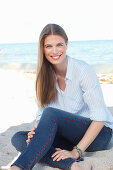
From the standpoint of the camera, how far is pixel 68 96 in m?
2.14

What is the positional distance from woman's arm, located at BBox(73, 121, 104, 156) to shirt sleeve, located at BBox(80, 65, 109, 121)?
0.16 ft

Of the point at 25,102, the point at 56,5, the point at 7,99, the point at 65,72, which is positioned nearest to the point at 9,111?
the point at 25,102

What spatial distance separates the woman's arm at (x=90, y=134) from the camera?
1.89m

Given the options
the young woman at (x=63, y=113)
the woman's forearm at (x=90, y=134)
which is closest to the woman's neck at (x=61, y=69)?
the young woman at (x=63, y=113)

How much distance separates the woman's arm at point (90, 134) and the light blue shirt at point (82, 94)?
5cm

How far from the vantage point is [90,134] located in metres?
1.89

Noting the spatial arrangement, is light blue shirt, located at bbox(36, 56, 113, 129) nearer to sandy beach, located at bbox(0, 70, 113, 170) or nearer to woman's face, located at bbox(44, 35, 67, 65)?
woman's face, located at bbox(44, 35, 67, 65)

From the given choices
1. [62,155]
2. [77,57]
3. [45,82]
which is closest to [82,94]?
[45,82]

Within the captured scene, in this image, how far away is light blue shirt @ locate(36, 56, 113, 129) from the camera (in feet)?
6.34

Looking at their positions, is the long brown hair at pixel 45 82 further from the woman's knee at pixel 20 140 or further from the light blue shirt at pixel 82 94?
the woman's knee at pixel 20 140

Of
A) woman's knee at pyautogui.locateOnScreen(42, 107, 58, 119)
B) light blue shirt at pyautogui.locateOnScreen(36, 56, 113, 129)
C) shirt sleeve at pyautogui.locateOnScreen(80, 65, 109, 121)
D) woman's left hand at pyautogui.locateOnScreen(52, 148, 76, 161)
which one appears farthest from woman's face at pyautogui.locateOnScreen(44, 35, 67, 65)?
woman's left hand at pyautogui.locateOnScreen(52, 148, 76, 161)

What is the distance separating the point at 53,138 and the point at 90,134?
0.29 metres

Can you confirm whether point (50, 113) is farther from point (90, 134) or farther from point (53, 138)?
point (90, 134)

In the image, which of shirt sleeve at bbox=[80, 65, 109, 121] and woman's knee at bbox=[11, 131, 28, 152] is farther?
woman's knee at bbox=[11, 131, 28, 152]
